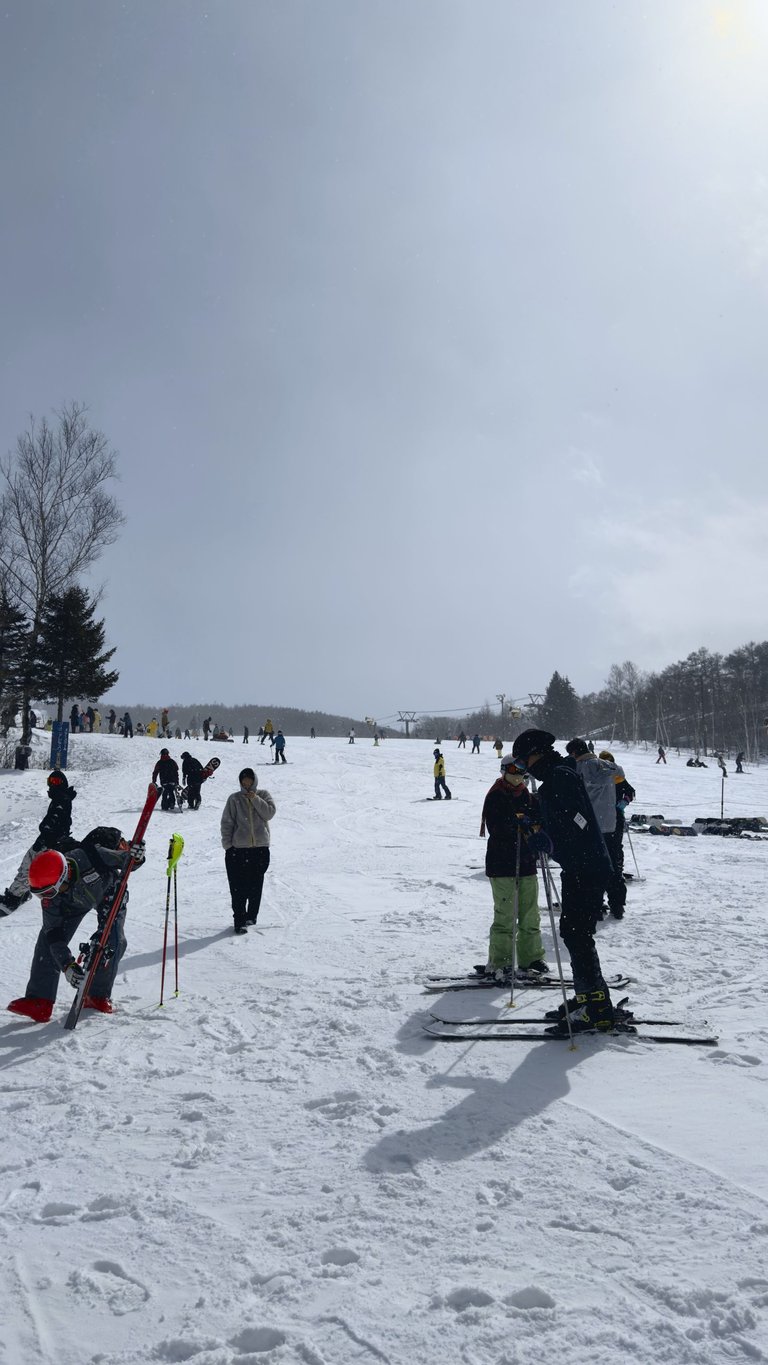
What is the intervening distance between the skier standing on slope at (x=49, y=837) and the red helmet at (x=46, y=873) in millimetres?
104

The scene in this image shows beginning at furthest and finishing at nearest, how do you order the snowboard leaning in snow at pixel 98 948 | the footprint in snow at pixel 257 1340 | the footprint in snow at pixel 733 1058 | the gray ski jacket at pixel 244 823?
the gray ski jacket at pixel 244 823 < the snowboard leaning in snow at pixel 98 948 < the footprint in snow at pixel 733 1058 < the footprint in snow at pixel 257 1340

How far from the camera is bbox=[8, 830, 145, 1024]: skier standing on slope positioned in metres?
5.48

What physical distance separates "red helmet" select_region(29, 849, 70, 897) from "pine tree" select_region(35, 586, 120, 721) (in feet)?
93.1

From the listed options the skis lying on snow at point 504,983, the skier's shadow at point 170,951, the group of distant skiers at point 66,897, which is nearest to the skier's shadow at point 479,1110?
the skis lying on snow at point 504,983

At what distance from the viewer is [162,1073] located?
15.0 feet

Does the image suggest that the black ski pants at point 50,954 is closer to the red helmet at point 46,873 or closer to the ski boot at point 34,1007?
the ski boot at point 34,1007

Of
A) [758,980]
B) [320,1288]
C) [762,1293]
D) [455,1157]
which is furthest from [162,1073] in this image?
[758,980]

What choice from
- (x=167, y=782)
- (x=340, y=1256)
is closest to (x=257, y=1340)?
(x=340, y=1256)

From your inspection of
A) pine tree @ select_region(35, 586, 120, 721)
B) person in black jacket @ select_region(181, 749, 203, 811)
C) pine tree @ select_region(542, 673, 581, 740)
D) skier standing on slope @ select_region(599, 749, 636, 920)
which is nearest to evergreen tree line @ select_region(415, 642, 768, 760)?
pine tree @ select_region(542, 673, 581, 740)

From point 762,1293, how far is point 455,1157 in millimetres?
1356

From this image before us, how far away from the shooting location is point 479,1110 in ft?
13.0

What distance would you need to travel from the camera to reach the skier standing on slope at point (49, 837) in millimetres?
5512

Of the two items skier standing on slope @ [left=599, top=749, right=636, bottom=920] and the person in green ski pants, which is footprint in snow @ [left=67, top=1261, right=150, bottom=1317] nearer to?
the person in green ski pants

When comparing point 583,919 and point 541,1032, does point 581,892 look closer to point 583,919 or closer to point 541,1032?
point 583,919
